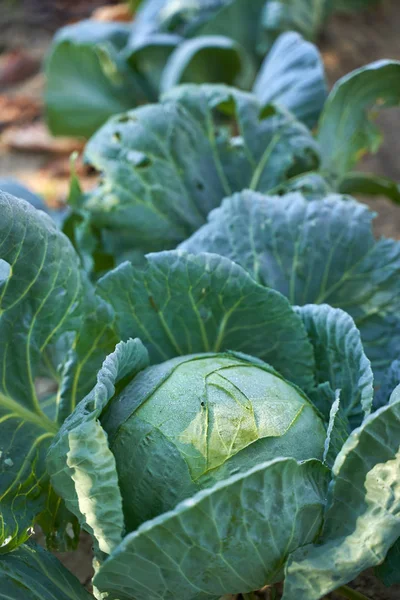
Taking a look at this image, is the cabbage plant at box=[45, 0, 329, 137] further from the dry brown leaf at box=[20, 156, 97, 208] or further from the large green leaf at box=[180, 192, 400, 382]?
the large green leaf at box=[180, 192, 400, 382]

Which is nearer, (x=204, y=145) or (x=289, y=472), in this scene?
(x=289, y=472)

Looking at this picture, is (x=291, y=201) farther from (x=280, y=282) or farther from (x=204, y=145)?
(x=204, y=145)

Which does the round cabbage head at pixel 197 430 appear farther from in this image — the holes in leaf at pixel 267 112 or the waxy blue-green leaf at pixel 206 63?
the waxy blue-green leaf at pixel 206 63

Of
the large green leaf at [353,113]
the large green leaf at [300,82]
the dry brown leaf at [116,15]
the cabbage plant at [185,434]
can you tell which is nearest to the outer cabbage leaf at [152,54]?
the large green leaf at [300,82]

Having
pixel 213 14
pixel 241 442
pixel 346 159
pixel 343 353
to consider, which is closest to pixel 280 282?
pixel 343 353

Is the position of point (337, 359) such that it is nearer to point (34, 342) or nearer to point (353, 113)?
point (34, 342)

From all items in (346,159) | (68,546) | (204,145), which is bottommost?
(68,546)
